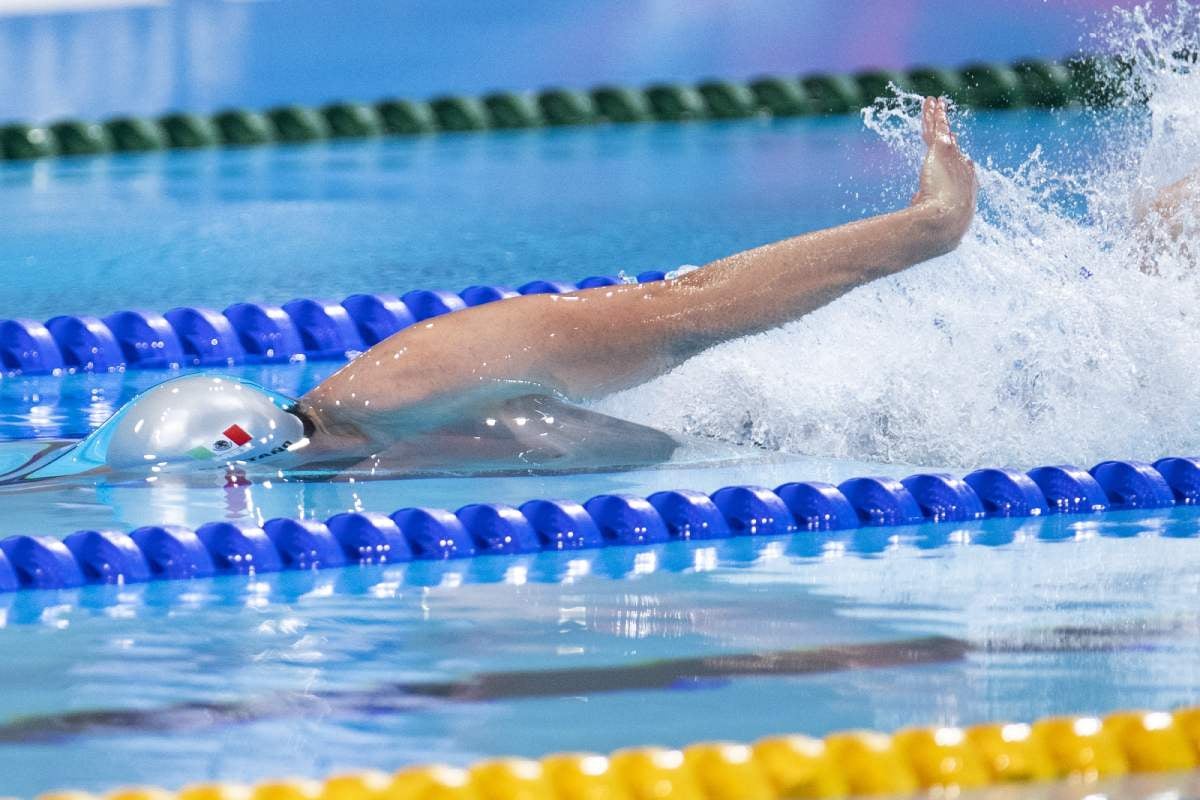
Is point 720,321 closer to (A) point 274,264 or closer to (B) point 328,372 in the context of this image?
(B) point 328,372

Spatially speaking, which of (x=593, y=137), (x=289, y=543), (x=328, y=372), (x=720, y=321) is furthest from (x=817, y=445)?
(x=593, y=137)

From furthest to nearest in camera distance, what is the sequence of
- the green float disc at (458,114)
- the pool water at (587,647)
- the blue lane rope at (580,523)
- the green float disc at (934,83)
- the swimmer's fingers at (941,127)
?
the green float disc at (458,114), the green float disc at (934,83), the swimmer's fingers at (941,127), the blue lane rope at (580,523), the pool water at (587,647)

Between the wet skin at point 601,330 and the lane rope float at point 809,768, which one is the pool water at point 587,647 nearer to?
the lane rope float at point 809,768

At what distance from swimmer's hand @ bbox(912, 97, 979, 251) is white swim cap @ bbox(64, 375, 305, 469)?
124 centimetres

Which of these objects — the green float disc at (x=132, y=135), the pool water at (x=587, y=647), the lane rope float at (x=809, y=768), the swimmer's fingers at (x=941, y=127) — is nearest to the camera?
the lane rope float at (x=809, y=768)

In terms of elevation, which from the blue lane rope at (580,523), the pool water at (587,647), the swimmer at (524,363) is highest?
the swimmer at (524,363)

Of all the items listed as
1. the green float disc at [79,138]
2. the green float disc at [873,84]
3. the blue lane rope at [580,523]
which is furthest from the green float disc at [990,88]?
the blue lane rope at [580,523]

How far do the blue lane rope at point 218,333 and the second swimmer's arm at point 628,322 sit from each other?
1436mm

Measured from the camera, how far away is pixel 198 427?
3.70m

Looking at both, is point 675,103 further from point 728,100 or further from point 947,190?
point 947,190

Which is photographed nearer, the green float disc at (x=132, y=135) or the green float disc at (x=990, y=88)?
the green float disc at (x=132, y=135)

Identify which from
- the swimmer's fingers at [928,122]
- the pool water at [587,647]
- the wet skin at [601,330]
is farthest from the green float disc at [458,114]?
the pool water at [587,647]

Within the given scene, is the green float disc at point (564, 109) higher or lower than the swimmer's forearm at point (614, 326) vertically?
higher

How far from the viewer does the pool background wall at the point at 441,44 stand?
422 inches
